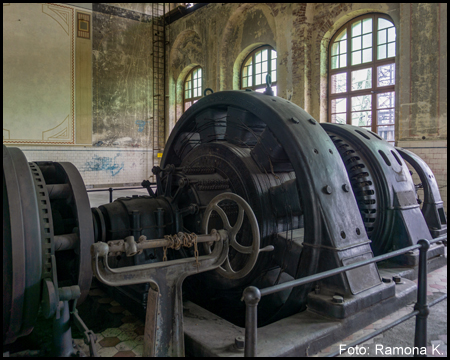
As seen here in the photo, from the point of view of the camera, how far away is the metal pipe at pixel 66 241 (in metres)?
2.25

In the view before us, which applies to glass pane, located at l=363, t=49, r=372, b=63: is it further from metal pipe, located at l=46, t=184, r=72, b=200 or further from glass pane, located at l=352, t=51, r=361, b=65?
metal pipe, located at l=46, t=184, r=72, b=200

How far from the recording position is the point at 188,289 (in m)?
3.09

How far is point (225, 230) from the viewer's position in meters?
2.07

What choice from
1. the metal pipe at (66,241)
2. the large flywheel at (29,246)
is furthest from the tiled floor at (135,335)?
the metal pipe at (66,241)

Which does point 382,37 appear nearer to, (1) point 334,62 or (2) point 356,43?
(2) point 356,43

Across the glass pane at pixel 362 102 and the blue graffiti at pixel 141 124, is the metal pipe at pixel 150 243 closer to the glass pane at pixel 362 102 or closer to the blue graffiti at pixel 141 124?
the glass pane at pixel 362 102

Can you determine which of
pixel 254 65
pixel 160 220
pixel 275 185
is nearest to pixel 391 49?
pixel 254 65

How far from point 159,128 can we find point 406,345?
13390 mm

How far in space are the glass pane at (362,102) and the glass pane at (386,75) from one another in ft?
1.34

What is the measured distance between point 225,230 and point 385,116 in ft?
25.3

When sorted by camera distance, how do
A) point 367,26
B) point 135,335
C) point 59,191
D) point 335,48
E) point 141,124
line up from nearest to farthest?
1. point 59,191
2. point 135,335
3. point 367,26
4. point 335,48
5. point 141,124

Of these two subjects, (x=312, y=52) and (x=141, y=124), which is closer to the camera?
(x=312, y=52)

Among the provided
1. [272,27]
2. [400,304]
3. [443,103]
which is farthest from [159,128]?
[400,304]

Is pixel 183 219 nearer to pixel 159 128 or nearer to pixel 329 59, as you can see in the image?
pixel 329 59
